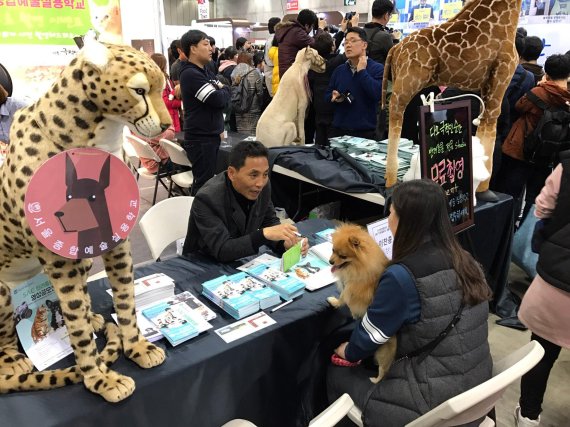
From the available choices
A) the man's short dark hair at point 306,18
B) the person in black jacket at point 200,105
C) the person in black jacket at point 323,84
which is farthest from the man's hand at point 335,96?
the man's short dark hair at point 306,18

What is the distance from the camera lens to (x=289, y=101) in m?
3.59

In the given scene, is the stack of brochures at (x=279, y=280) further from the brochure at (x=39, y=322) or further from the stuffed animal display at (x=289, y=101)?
the stuffed animal display at (x=289, y=101)

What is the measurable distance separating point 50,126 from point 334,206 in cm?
262

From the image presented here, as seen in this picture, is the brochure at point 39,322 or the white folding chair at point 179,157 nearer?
the brochure at point 39,322

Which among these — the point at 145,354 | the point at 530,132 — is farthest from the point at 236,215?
the point at 530,132

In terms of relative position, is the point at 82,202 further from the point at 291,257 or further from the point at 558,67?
the point at 558,67

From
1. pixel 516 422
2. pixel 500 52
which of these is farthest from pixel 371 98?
pixel 516 422

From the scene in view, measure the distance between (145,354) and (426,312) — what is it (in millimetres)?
781

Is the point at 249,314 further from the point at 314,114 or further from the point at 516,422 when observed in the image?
the point at 314,114

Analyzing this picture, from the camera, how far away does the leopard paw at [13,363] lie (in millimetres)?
1128

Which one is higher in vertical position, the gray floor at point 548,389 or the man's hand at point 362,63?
the man's hand at point 362,63

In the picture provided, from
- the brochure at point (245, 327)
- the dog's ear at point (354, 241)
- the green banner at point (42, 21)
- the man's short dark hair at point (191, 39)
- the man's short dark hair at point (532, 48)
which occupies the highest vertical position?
the green banner at point (42, 21)

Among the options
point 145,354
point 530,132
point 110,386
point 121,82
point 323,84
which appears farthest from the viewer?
point 323,84

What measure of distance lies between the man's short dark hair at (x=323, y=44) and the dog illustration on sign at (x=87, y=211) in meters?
3.21
